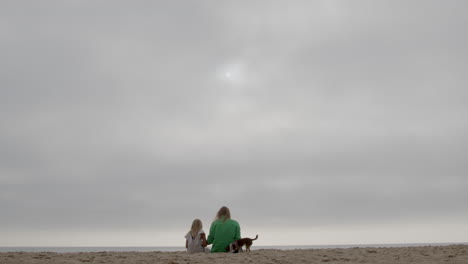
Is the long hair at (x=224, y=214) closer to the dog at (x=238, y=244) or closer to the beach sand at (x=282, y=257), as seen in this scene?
the dog at (x=238, y=244)

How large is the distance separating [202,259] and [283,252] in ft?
11.3

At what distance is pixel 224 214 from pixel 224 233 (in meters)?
0.76

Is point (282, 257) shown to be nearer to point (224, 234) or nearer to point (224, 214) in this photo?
point (224, 234)

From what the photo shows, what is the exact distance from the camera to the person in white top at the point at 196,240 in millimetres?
18469

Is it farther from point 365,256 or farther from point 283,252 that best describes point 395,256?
point 283,252

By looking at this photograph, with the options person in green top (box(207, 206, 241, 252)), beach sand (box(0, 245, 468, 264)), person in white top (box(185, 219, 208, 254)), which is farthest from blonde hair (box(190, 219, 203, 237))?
beach sand (box(0, 245, 468, 264))

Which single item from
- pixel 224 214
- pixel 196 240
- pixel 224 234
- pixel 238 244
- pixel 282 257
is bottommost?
pixel 282 257

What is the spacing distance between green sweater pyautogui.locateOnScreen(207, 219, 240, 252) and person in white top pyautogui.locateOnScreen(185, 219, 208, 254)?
0.42 m

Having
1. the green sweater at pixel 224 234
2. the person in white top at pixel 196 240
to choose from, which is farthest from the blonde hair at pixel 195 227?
A: the green sweater at pixel 224 234

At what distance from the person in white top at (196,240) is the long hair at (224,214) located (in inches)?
32.6

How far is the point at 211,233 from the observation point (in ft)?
61.3

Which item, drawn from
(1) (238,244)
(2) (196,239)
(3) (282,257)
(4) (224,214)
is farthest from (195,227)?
(3) (282,257)

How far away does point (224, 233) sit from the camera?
18.2 m

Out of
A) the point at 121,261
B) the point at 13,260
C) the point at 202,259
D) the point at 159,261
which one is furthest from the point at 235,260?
the point at 13,260
